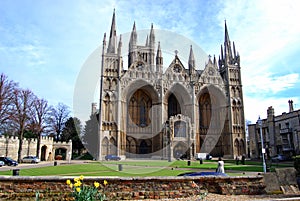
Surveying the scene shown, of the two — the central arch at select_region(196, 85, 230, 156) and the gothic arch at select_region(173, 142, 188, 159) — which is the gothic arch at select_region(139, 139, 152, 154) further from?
the central arch at select_region(196, 85, 230, 156)

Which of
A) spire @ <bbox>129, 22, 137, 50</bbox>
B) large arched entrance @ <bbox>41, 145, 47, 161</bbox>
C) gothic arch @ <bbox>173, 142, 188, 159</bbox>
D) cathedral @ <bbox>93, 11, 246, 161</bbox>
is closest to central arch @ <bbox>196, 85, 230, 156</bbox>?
cathedral @ <bbox>93, 11, 246, 161</bbox>

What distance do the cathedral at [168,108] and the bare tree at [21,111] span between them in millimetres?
13363

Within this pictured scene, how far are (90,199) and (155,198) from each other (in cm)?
370

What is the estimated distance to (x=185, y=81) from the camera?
184ft

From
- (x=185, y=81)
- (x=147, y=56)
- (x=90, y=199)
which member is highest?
(x=147, y=56)

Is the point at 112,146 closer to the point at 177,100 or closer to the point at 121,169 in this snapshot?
the point at 177,100

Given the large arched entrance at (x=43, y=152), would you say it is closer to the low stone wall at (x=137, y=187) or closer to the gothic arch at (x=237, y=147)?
the gothic arch at (x=237, y=147)

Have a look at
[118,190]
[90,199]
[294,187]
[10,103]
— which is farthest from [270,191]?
[10,103]

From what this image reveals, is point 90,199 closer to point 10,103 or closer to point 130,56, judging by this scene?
point 10,103

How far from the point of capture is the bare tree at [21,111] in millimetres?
38531

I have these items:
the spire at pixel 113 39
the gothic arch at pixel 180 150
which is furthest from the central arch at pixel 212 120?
the spire at pixel 113 39

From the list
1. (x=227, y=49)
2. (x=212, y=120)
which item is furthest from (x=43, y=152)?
(x=227, y=49)

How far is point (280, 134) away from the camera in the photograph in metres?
46.8

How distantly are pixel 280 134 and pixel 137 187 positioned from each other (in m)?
45.9
